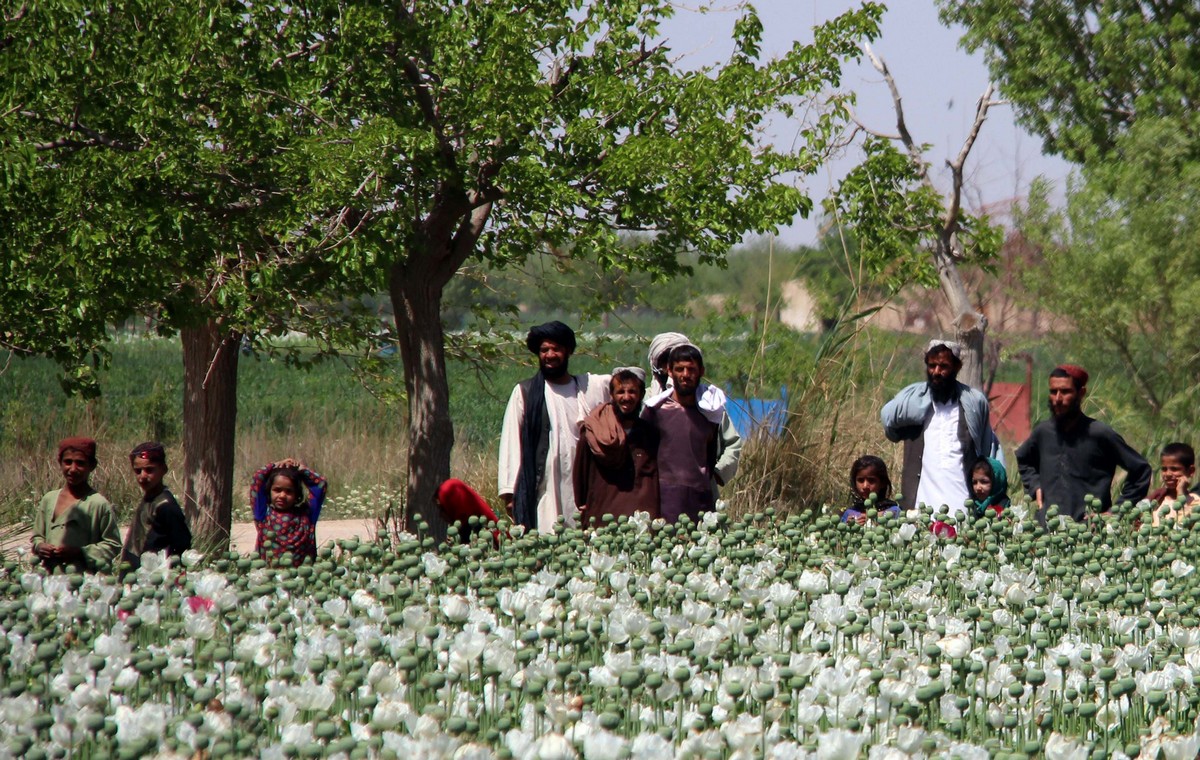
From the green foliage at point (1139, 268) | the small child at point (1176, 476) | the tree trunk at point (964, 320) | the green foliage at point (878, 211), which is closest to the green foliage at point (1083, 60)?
the green foliage at point (1139, 268)

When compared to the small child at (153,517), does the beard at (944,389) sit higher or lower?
higher

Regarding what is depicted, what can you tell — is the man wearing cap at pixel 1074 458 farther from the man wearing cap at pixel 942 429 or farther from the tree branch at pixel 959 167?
the tree branch at pixel 959 167

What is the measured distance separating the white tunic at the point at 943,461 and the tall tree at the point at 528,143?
1973 mm

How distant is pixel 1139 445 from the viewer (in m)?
15.0

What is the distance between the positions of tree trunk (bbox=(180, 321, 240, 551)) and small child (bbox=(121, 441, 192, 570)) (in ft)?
13.3

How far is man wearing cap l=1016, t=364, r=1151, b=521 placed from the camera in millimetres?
6242

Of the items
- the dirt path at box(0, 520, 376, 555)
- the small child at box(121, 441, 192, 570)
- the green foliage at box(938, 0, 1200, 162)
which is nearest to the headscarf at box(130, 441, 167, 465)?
the small child at box(121, 441, 192, 570)

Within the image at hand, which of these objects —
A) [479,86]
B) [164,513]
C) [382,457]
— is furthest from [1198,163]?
[164,513]

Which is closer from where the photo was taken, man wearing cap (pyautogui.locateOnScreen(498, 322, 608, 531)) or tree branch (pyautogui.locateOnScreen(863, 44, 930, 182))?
man wearing cap (pyautogui.locateOnScreen(498, 322, 608, 531))

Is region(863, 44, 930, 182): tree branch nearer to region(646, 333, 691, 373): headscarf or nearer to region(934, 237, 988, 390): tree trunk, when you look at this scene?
region(934, 237, 988, 390): tree trunk

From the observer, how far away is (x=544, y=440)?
19.9 feet

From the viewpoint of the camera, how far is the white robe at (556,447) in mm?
5984

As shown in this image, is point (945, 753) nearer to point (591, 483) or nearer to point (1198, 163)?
point (591, 483)

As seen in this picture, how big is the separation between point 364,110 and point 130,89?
6.21 feet
